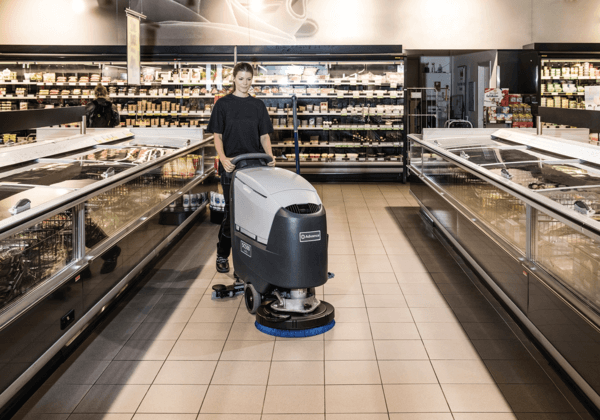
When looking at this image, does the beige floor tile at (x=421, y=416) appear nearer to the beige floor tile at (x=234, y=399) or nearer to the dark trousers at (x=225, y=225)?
the beige floor tile at (x=234, y=399)

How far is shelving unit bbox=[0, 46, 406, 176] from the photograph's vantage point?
32.8 ft

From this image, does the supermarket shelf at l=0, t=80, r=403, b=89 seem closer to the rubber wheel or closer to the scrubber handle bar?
the scrubber handle bar

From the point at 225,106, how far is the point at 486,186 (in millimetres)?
2053

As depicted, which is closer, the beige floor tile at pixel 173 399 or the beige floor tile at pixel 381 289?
the beige floor tile at pixel 173 399

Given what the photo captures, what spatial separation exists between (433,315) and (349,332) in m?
0.66

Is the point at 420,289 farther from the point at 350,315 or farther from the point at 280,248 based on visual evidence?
the point at 280,248

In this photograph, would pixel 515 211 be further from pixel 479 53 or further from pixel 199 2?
pixel 199 2

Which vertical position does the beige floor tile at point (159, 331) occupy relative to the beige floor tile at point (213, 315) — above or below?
below

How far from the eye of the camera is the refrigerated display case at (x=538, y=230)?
2445mm

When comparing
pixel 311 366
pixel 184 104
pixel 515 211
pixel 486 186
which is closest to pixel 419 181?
pixel 486 186

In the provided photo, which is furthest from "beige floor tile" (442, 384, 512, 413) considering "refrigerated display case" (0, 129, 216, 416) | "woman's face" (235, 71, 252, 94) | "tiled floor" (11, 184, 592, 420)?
"woman's face" (235, 71, 252, 94)

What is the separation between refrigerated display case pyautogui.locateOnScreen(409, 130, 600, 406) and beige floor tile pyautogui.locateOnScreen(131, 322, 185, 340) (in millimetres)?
1993

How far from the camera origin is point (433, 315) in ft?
12.9

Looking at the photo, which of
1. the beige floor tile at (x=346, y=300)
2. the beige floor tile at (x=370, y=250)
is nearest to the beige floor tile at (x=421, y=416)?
the beige floor tile at (x=346, y=300)
